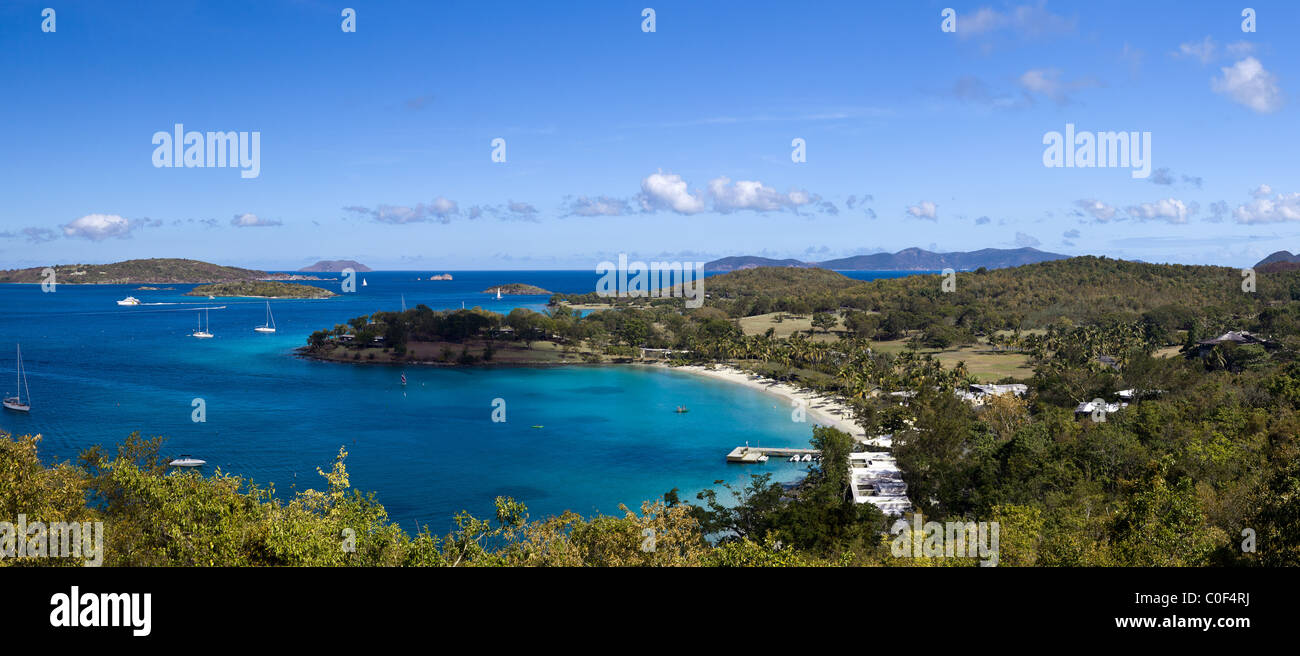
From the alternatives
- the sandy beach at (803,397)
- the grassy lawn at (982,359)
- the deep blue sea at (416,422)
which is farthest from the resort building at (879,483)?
the grassy lawn at (982,359)

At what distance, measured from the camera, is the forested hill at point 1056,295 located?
3912 inches

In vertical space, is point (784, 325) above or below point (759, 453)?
above

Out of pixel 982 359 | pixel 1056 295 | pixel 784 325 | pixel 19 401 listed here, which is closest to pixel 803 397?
pixel 982 359

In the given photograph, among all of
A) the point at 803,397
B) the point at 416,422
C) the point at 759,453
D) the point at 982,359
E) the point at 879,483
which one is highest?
the point at 982,359

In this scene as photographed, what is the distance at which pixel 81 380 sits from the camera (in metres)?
66.4

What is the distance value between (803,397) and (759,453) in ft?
61.0

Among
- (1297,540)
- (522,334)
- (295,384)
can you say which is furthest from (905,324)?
(1297,540)

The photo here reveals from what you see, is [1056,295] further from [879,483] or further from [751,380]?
[879,483]

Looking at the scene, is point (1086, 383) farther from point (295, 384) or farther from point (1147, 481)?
point (295, 384)

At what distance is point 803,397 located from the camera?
62.3m

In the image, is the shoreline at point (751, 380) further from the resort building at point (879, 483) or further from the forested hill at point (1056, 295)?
the forested hill at point (1056, 295)

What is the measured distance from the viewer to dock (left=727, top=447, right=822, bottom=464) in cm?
4400
